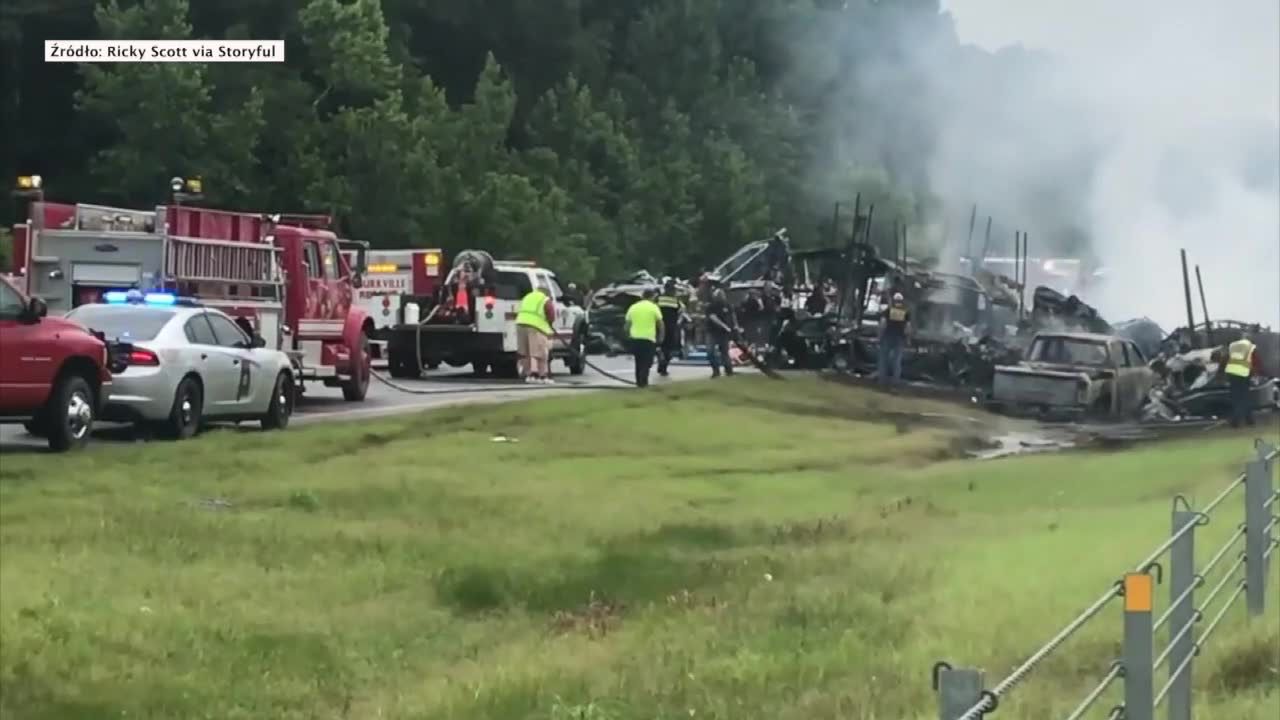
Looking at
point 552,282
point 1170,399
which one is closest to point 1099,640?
point 1170,399

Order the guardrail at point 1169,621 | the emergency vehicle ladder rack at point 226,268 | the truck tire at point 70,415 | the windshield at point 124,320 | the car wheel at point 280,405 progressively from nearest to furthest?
the guardrail at point 1169,621 → the truck tire at point 70,415 → the windshield at point 124,320 → the car wheel at point 280,405 → the emergency vehicle ladder rack at point 226,268

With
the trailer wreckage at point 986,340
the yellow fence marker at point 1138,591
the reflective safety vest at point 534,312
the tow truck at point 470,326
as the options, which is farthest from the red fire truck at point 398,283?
the yellow fence marker at point 1138,591

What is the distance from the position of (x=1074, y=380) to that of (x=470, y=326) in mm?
10096

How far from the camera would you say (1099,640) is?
9609 mm

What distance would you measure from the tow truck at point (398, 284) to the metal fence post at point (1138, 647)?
27398 mm

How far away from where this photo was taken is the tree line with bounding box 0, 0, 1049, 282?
47.1 metres

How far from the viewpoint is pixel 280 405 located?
2170 centimetres

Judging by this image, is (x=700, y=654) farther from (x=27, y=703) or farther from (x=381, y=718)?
(x=27, y=703)

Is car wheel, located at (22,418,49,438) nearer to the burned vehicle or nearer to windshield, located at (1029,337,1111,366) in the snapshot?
windshield, located at (1029,337,1111,366)

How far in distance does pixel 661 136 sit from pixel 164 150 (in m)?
29.4

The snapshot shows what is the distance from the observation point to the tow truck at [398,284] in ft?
110

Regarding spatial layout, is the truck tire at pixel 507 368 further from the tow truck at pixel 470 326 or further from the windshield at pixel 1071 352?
the windshield at pixel 1071 352

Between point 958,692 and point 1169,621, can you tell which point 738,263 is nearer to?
point 1169,621

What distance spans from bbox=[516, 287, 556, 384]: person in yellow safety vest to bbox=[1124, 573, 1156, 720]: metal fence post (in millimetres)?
25137
